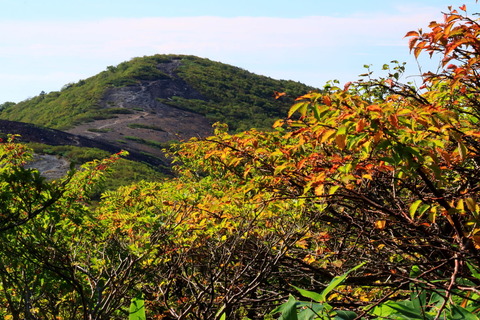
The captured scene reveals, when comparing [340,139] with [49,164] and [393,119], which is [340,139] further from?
[49,164]

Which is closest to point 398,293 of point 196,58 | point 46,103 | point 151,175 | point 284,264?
point 284,264

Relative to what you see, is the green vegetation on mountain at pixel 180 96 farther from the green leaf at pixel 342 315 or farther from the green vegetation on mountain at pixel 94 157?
the green leaf at pixel 342 315

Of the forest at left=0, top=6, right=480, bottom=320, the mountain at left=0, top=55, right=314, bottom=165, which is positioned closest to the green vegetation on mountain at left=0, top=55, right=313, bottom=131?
the mountain at left=0, top=55, right=314, bottom=165

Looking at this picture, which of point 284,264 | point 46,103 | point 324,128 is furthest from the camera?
point 46,103

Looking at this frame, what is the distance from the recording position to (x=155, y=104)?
69.9 meters

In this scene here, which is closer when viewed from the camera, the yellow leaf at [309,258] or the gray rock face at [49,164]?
the yellow leaf at [309,258]

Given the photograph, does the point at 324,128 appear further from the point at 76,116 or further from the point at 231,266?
the point at 76,116

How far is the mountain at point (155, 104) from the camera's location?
2196 inches

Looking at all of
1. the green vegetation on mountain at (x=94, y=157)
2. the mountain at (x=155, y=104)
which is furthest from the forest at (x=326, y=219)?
the mountain at (x=155, y=104)

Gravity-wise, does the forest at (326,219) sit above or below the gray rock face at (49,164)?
above

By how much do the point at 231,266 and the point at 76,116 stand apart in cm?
5875

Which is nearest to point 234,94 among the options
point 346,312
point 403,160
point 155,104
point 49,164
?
point 155,104

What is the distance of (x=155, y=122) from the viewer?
6178 centimetres

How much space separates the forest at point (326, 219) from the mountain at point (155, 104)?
4066 centimetres
